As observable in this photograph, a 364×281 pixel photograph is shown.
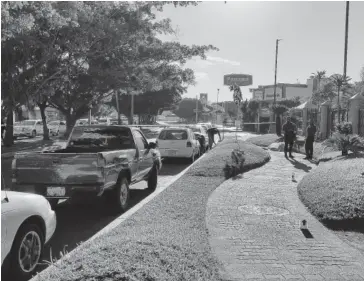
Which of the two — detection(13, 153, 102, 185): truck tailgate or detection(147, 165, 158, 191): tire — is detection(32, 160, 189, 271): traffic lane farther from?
detection(13, 153, 102, 185): truck tailgate

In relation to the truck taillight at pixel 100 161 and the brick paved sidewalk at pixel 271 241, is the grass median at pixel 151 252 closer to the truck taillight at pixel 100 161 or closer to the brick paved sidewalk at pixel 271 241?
the brick paved sidewalk at pixel 271 241

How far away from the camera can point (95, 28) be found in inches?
625

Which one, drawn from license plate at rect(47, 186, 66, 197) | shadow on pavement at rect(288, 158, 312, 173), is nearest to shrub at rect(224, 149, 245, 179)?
shadow on pavement at rect(288, 158, 312, 173)

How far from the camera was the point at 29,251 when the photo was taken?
4.68m

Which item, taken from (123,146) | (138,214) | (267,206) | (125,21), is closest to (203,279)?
(138,214)

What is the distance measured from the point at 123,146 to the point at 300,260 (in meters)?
5.03

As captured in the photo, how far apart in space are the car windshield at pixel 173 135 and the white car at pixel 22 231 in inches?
474

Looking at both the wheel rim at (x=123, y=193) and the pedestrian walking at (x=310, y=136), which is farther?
the pedestrian walking at (x=310, y=136)

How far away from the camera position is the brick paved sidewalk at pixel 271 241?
472 centimetres

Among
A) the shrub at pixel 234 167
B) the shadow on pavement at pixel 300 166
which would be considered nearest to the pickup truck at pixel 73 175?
the shrub at pixel 234 167

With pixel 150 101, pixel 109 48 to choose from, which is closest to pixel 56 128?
pixel 109 48

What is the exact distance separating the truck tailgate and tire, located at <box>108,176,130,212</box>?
2.72ft

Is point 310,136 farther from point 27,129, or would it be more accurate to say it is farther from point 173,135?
point 27,129

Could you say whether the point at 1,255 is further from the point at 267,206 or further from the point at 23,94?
the point at 23,94
